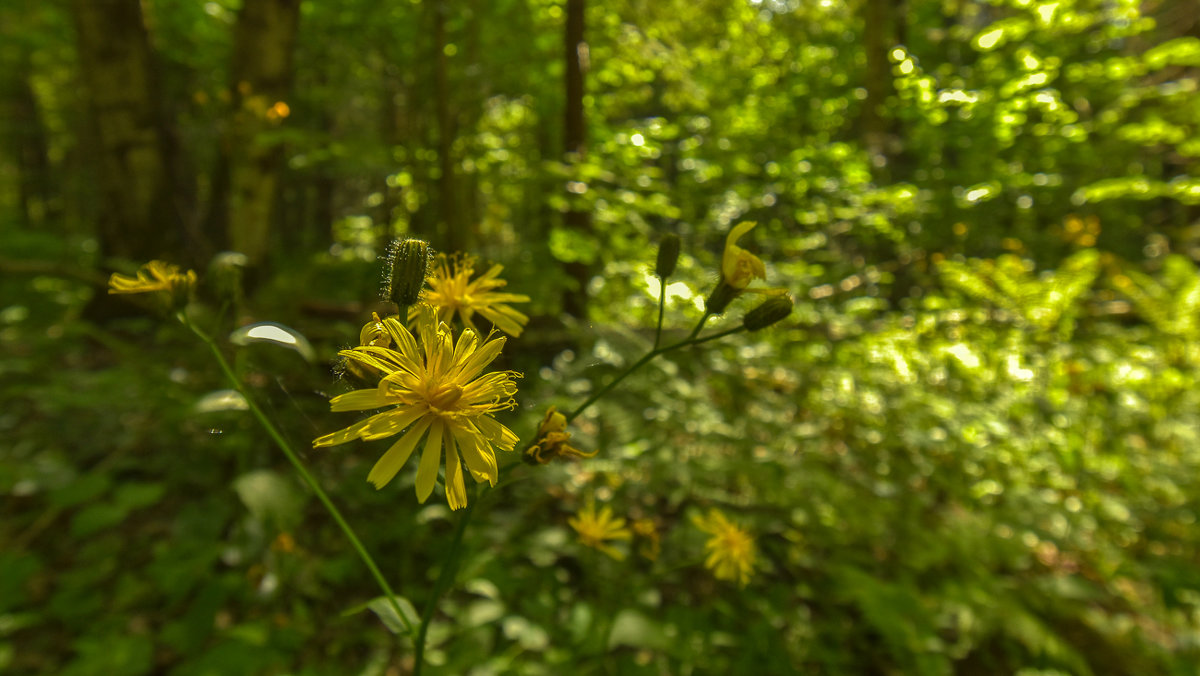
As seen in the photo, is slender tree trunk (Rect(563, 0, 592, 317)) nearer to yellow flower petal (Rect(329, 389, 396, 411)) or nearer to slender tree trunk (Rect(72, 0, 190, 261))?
yellow flower petal (Rect(329, 389, 396, 411))

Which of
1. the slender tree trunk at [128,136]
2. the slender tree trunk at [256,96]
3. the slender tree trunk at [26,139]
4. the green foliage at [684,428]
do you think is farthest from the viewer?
the slender tree trunk at [26,139]

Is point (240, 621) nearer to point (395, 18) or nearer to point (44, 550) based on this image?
point (44, 550)

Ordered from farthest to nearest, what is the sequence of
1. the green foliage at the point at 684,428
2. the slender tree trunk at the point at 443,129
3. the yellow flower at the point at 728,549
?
the slender tree trunk at the point at 443,129
the green foliage at the point at 684,428
the yellow flower at the point at 728,549

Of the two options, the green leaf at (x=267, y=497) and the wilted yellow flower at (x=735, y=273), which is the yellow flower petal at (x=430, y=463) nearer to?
the wilted yellow flower at (x=735, y=273)

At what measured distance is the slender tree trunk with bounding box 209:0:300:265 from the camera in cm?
298

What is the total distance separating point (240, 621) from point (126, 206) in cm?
304

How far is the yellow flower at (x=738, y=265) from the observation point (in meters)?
0.79

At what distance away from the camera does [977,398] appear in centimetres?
268

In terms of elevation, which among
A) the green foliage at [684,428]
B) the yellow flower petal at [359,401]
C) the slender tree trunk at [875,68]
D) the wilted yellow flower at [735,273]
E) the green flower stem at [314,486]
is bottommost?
the green foliage at [684,428]

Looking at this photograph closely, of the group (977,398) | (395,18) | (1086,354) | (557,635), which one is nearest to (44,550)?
(557,635)

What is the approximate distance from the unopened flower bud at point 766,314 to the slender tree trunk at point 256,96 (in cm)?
307

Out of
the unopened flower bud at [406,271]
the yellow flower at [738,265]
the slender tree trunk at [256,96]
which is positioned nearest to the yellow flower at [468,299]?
the unopened flower bud at [406,271]

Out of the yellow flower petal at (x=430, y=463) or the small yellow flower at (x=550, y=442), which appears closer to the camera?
the yellow flower petal at (x=430, y=463)

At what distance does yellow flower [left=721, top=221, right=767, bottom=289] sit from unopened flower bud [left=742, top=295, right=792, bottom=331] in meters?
0.05
